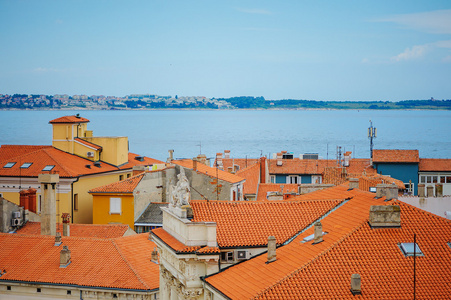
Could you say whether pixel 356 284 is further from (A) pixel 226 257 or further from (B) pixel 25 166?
(B) pixel 25 166

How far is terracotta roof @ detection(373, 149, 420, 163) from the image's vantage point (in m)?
78.5

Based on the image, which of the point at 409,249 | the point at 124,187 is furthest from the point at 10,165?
the point at 409,249

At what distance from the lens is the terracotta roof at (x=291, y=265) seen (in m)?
24.2

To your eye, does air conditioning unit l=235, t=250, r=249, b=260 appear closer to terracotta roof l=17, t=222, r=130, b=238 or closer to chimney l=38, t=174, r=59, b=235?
terracotta roof l=17, t=222, r=130, b=238

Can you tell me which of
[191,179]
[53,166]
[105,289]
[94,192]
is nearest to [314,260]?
[105,289]

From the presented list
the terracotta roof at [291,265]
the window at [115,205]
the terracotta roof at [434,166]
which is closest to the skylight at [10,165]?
the window at [115,205]

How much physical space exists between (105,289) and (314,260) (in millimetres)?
14674

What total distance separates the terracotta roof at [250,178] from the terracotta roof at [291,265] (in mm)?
31994

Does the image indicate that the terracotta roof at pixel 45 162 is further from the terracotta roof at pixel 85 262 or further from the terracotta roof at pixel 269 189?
the terracotta roof at pixel 85 262

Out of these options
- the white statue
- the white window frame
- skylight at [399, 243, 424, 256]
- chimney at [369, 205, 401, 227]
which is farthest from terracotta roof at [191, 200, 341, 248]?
the white window frame

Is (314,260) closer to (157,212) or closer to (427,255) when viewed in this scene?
(427,255)

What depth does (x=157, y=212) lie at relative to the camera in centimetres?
5353

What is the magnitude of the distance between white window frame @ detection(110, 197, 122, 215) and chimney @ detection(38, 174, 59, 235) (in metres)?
5.28

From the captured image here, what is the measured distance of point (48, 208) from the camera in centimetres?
4788
